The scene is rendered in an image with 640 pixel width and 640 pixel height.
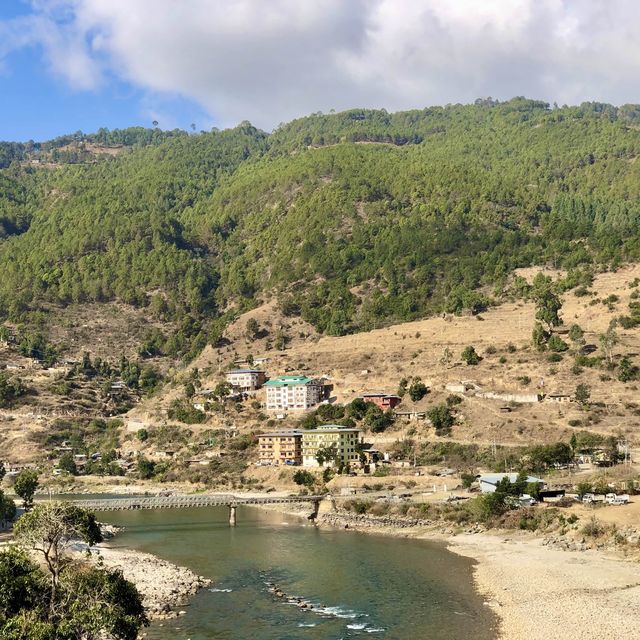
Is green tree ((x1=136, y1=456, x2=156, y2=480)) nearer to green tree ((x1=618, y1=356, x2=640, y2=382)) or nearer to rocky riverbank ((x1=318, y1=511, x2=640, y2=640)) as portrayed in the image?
rocky riverbank ((x1=318, y1=511, x2=640, y2=640))

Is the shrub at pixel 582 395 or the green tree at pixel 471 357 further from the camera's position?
the green tree at pixel 471 357

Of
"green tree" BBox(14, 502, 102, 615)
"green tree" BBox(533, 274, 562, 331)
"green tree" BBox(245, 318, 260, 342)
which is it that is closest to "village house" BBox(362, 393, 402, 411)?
"green tree" BBox(533, 274, 562, 331)

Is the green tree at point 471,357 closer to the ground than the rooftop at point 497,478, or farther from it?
farther from it

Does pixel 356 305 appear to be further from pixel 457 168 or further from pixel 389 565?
pixel 389 565

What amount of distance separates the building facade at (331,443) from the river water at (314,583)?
68.8 ft

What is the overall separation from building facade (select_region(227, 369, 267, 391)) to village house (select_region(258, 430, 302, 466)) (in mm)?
20442

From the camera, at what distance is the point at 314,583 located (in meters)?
53.4

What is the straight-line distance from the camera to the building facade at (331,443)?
9900 centimetres

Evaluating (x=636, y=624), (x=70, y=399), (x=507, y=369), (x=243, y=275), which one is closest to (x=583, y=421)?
(x=507, y=369)

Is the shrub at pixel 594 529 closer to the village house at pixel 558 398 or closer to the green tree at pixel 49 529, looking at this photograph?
the village house at pixel 558 398

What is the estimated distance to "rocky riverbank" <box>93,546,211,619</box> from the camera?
46.8 m

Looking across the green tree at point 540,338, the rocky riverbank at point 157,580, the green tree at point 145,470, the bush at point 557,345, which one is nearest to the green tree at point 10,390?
the green tree at point 145,470

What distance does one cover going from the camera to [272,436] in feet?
347

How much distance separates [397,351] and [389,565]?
67.4 metres
